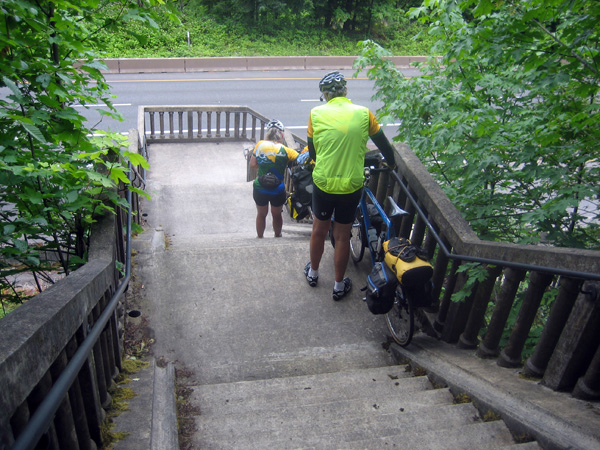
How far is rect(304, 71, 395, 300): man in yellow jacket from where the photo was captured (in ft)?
14.0

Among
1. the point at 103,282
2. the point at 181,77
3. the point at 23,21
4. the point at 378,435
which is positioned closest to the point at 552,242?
the point at 378,435

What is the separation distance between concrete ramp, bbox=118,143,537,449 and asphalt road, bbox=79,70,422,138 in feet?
34.9

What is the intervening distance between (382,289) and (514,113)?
234cm

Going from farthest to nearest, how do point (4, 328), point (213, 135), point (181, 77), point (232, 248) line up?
point (181, 77) < point (213, 135) < point (232, 248) < point (4, 328)

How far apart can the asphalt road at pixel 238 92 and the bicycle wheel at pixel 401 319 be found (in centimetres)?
1144

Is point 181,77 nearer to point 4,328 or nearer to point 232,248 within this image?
point 232,248

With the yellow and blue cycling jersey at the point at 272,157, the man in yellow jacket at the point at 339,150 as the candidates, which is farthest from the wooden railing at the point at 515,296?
the yellow and blue cycling jersey at the point at 272,157

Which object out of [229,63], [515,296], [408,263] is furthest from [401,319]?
[229,63]

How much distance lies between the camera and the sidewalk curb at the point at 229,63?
67.3 feet

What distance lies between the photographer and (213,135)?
519 inches

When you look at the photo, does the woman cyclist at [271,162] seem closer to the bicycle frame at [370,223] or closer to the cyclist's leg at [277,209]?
the cyclist's leg at [277,209]

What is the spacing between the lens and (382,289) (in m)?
4.13

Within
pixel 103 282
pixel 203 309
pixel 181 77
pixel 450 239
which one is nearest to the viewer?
pixel 103 282

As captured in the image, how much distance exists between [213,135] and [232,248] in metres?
8.20
